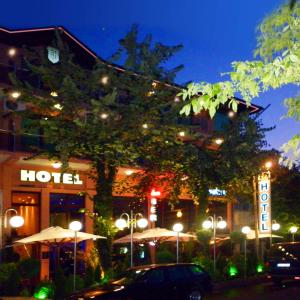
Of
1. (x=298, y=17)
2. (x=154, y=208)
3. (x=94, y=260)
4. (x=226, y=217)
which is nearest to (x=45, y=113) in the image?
(x=94, y=260)

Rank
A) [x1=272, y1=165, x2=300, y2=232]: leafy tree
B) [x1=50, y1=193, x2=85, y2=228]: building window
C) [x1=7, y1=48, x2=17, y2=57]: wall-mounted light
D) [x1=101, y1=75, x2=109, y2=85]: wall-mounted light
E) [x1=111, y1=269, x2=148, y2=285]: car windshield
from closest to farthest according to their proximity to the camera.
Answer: [x1=111, y1=269, x2=148, y2=285]: car windshield
[x1=101, y1=75, x2=109, y2=85]: wall-mounted light
[x1=7, y1=48, x2=17, y2=57]: wall-mounted light
[x1=50, y1=193, x2=85, y2=228]: building window
[x1=272, y1=165, x2=300, y2=232]: leafy tree

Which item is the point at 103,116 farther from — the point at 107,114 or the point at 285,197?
the point at 285,197

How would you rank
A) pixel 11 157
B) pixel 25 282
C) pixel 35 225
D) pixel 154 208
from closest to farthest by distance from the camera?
pixel 25 282
pixel 11 157
pixel 35 225
pixel 154 208

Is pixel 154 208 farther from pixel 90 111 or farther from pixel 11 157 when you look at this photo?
pixel 90 111

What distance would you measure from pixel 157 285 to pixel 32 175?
10555 mm

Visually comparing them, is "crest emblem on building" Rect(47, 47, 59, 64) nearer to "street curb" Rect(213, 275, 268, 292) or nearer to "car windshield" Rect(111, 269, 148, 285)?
"street curb" Rect(213, 275, 268, 292)

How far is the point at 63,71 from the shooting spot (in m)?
21.0

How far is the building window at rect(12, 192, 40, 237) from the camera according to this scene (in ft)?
82.1

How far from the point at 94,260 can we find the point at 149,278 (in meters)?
5.72

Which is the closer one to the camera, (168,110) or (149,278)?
(149,278)

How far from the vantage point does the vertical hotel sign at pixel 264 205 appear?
31641mm

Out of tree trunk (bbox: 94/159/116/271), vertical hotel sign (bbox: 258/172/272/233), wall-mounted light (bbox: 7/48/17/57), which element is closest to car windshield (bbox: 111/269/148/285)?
tree trunk (bbox: 94/159/116/271)

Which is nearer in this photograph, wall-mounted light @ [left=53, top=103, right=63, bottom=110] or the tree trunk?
wall-mounted light @ [left=53, top=103, right=63, bottom=110]

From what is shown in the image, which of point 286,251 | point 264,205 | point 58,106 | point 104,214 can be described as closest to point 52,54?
point 58,106
